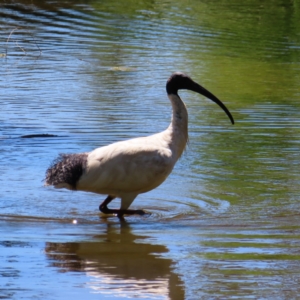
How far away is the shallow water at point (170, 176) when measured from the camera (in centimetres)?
640

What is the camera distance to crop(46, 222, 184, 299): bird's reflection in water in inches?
238

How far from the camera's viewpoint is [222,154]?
34.4ft

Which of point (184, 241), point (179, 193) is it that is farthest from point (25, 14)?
point (184, 241)

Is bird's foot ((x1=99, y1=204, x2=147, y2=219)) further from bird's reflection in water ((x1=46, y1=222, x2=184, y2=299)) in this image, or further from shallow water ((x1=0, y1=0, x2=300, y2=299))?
bird's reflection in water ((x1=46, y1=222, x2=184, y2=299))

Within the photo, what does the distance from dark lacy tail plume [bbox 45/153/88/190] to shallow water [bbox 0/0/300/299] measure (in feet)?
1.06

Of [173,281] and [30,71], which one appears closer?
[173,281]

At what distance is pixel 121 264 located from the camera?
6746 millimetres

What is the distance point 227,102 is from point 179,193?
201 inches

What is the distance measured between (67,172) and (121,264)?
1556mm

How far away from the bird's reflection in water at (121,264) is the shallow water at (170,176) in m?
0.01

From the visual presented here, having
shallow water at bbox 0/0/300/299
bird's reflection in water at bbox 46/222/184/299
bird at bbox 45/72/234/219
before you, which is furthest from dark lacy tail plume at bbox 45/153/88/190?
bird's reflection in water at bbox 46/222/184/299

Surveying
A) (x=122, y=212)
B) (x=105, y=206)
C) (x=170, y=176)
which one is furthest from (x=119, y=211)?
(x=170, y=176)

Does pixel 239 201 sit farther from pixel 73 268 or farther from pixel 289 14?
pixel 289 14

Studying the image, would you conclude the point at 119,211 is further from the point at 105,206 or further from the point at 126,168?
the point at 126,168
